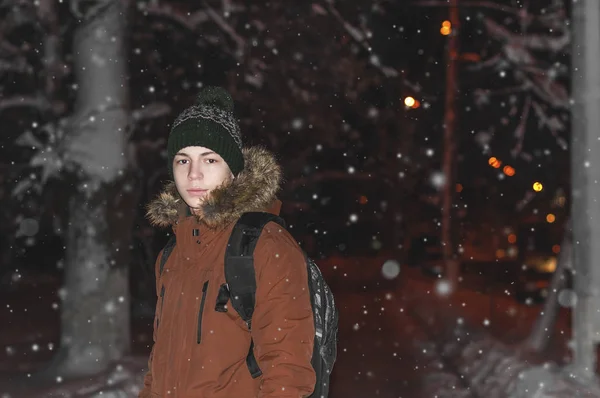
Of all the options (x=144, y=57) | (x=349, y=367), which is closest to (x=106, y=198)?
(x=144, y=57)

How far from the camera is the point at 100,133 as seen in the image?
30.5 ft

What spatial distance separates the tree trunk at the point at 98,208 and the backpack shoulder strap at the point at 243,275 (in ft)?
23.5

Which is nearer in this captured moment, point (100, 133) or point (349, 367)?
point (100, 133)

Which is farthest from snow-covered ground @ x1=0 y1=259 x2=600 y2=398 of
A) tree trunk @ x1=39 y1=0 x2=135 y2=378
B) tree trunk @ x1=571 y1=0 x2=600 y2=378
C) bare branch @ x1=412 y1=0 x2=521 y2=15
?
bare branch @ x1=412 y1=0 x2=521 y2=15

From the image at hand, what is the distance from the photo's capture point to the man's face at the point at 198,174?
2705 mm

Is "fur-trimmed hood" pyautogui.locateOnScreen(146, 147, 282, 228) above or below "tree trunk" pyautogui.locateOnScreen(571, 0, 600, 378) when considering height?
below

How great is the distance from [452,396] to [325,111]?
634cm

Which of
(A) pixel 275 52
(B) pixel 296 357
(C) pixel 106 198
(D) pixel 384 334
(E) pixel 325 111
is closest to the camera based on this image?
(B) pixel 296 357

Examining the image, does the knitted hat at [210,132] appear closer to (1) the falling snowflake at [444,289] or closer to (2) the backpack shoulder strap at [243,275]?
(2) the backpack shoulder strap at [243,275]

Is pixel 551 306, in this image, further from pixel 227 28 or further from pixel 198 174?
pixel 198 174

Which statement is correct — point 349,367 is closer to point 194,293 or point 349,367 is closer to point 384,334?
point 384,334

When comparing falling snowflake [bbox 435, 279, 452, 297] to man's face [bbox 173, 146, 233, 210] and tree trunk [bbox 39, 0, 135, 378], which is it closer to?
tree trunk [bbox 39, 0, 135, 378]

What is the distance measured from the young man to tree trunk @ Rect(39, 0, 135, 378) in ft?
21.7

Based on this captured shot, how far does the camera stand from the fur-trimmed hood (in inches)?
100.0
